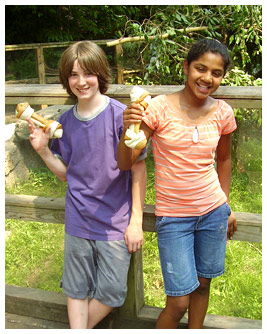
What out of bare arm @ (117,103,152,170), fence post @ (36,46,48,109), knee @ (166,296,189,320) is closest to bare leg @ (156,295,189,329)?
knee @ (166,296,189,320)

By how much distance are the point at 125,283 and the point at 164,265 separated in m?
0.25

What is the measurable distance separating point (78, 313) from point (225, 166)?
94 centimetres

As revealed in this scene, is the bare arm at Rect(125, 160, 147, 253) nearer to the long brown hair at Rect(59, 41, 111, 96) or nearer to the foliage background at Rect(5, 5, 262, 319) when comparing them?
the long brown hair at Rect(59, 41, 111, 96)

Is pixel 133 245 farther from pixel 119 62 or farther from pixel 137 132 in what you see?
pixel 119 62

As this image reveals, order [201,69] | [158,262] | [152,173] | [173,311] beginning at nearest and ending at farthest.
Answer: [201,69]
[173,311]
[158,262]
[152,173]

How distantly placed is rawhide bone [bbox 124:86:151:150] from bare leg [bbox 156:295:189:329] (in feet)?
2.21

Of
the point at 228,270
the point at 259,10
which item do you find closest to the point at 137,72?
the point at 259,10

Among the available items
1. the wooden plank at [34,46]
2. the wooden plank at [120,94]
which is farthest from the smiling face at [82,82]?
the wooden plank at [34,46]

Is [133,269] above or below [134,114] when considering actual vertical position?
below

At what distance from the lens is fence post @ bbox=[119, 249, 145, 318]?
7.20 ft

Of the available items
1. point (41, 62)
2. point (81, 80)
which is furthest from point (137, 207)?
point (41, 62)

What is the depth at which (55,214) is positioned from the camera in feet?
7.54

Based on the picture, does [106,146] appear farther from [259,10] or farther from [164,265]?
[259,10]

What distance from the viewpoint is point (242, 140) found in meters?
4.34
